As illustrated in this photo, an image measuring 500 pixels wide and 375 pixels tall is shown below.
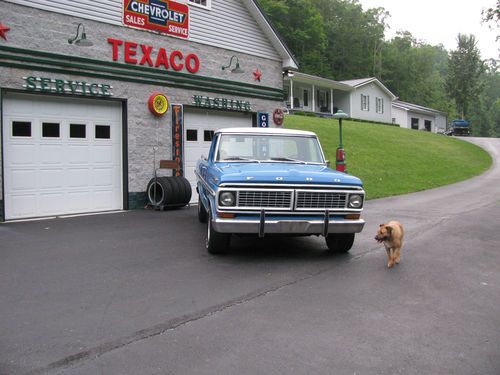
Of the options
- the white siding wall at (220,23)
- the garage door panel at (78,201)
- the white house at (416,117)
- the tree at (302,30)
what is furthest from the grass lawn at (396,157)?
the tree at (302,30)

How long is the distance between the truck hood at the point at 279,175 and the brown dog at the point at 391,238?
2.53 ft

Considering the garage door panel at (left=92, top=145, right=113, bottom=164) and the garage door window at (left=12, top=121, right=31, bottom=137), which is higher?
the garage door window at (left=12, top=121, right=31, bottom=137)

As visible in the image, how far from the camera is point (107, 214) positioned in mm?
11992

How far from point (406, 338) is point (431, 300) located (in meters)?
1.28

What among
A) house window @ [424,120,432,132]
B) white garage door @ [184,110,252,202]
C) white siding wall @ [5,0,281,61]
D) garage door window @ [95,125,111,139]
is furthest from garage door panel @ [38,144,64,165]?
house window @ [424,120,432,132]

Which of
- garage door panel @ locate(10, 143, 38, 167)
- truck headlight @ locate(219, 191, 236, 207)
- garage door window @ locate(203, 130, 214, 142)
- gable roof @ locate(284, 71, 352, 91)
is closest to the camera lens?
truck headlight @ locate(219, 191, 236, 207)

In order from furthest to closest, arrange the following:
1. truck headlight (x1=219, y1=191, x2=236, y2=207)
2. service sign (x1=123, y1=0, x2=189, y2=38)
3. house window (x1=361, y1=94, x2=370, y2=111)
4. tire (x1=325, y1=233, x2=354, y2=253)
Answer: house window (x1=361, y1=94, x2=370, y2=111)
service sign (x1=123, y1=0, x2=189, y2=38)
tire (x1=325, y1=233, x2=354, y2=253)
truck headlight (x1=219, y1=191, x2=236, y2=207)

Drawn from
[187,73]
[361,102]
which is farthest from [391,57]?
[187,73]

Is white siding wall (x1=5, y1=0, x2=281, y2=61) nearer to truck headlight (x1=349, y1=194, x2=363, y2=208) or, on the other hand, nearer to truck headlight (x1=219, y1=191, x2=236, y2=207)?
truck headlight (x1=219, y1=191, x2=236, y2=207)

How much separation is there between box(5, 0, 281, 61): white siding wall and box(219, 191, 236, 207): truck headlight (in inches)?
290

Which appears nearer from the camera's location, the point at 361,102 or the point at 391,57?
the point at 361,102

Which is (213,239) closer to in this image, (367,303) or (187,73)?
(367,303)

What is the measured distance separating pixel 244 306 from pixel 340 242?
9.51ft

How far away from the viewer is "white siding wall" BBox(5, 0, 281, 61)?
11.9 meters
